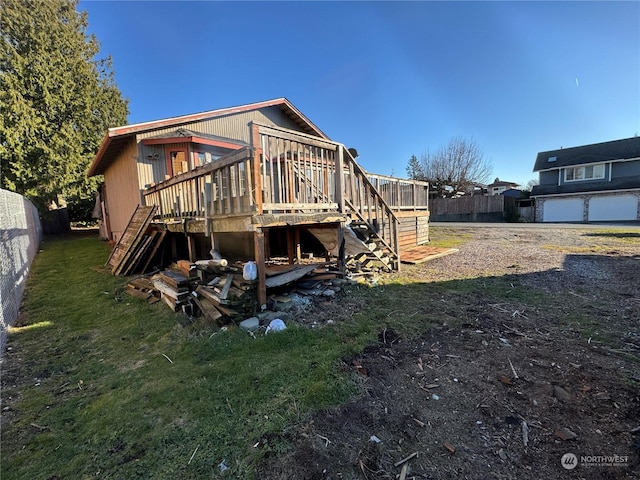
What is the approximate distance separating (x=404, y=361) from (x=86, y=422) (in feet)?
9.77

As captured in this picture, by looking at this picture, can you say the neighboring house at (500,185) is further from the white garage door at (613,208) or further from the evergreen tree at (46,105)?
the evergreen tree at (46,105)

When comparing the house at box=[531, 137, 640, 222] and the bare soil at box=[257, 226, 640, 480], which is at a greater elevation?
the house at box=[531, 137, 640, 222]

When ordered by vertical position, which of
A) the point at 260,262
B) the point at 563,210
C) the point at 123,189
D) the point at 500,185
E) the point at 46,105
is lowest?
the point at 260,262

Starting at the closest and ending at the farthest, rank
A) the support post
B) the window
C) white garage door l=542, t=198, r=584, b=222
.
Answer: the support post < white garage door l=542, t=198, r=584, b=222 < the window

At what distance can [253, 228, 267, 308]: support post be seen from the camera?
433 centimetres

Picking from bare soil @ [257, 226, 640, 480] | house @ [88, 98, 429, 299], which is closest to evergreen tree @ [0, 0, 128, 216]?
house @ [88, 98, 429, 299]

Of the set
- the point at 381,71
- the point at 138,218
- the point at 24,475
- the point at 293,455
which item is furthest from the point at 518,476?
the point at 381,71

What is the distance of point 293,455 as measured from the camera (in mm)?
1997

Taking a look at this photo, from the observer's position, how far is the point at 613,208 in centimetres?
2277

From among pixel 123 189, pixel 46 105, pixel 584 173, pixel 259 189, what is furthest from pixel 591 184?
pixel 46 105

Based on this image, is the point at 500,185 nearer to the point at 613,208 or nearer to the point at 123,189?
the point at 613,208

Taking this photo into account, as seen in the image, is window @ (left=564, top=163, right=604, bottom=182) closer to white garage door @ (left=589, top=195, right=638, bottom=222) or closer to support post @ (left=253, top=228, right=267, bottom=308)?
white garage door @ (left=589, top=195, right=638, bottom=222)

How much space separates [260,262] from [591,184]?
31.0 metres

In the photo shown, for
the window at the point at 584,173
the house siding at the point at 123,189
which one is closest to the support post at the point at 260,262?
the house siding at the point at 123,189
